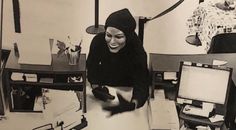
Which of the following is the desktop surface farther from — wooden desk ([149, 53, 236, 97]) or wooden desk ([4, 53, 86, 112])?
wooden desk ([149, 53, 236, 97])

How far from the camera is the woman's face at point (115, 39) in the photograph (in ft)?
5.76

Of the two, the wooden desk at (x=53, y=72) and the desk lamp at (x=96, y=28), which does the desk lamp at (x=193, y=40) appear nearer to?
the desk lamp at (x=96, y=28)

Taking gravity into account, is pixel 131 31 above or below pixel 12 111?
above

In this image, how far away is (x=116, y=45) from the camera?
70.2 inches

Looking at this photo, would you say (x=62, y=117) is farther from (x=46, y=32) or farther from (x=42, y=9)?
(x=42, y=9)

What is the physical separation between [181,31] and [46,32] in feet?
2.01

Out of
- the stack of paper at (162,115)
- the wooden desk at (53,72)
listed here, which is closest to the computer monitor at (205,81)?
the stack of paper at (162,115)

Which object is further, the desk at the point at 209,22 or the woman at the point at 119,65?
the desk at the point at 209,22

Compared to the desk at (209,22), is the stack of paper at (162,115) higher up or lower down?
lower down

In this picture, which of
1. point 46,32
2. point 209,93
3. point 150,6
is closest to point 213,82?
point 209,93

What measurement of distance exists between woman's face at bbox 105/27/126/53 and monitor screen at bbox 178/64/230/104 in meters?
0.27

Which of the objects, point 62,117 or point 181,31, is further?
point 181,31

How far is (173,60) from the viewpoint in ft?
6.07

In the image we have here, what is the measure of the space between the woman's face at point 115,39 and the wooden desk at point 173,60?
16 centimetres
